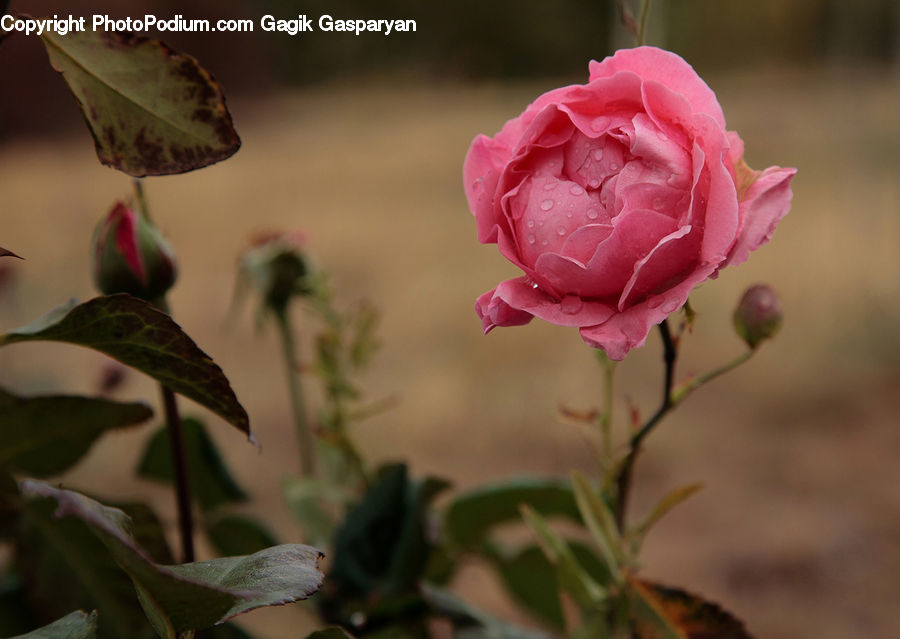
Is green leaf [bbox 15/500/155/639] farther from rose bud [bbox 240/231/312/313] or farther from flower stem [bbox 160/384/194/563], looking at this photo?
rose bud [bbox 240/231/312/313]

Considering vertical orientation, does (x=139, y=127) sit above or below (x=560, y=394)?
above

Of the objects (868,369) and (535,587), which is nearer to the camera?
(535,587)

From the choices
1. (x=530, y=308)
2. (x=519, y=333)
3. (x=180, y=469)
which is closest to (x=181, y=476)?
(x=180, y=469)

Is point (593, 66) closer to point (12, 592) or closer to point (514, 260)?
point (514, 260)

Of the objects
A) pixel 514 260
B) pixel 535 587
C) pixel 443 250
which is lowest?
pixel 443 250

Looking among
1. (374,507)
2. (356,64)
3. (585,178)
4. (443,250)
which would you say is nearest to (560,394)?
(443,250)

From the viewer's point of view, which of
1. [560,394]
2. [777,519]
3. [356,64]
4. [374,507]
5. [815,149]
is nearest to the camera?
[374,507]

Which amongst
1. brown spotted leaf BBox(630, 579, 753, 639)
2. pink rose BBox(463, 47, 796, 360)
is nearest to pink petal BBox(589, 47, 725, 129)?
pink rose BBox(463, 47, 796, 360)

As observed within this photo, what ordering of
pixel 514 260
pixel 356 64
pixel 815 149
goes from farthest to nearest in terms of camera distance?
pixel 356 64
pixel 815 149
pixel 514 260
